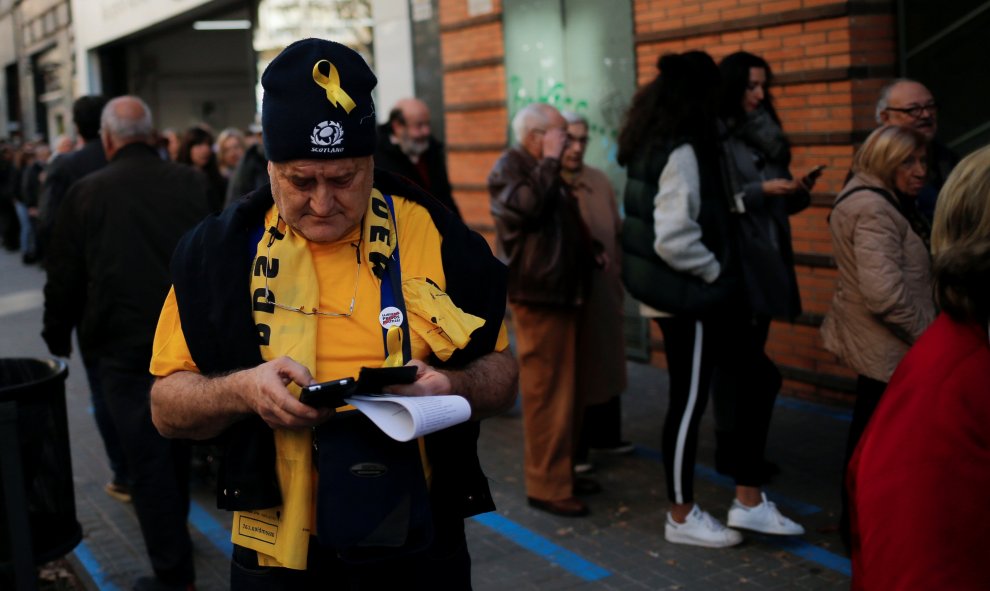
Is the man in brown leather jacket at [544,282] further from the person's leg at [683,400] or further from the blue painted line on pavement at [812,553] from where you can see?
the blue painted line on pavement at [812,553]

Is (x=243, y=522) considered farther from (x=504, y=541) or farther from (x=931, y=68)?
(x=931, y=68)

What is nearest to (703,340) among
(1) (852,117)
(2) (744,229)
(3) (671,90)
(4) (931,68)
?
(2) (744,229)

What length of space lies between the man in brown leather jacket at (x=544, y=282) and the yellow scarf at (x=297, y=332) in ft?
10.6

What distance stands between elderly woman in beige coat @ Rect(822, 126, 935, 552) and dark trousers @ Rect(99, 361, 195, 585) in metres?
2.95

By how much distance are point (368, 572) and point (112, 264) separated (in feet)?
9.96

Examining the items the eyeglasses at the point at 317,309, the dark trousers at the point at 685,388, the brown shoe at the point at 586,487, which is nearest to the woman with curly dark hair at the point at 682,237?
the dark trousers at the point at 685,388

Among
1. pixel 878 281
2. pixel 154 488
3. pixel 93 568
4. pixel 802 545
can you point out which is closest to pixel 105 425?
pixel 93 568

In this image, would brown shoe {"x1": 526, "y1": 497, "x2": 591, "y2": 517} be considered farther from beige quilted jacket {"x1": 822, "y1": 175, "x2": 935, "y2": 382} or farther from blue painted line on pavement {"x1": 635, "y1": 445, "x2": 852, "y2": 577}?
beige quilted jacket {"x1": 822, "y1": 175, "x2": 935, "y2": 382}

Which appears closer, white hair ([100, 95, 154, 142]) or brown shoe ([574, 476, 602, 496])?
white hair ([100, 95, 154, 142])

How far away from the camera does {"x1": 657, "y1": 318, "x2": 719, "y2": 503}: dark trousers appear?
205 inches

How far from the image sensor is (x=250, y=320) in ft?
8.16

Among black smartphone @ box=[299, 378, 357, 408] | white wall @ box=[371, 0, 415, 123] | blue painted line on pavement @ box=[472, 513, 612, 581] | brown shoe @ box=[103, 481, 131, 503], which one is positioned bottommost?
blue painted line on pavement @ box=[472, 513, 612, 581]

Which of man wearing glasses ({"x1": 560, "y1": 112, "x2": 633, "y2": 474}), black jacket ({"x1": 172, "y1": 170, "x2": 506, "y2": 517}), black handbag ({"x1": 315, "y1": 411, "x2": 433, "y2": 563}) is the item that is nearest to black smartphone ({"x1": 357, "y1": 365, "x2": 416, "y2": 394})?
black handbag ({"x1": 315, "y1": 411, "x2": 433, "y2": 563})

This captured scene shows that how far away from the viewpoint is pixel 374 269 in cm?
258
